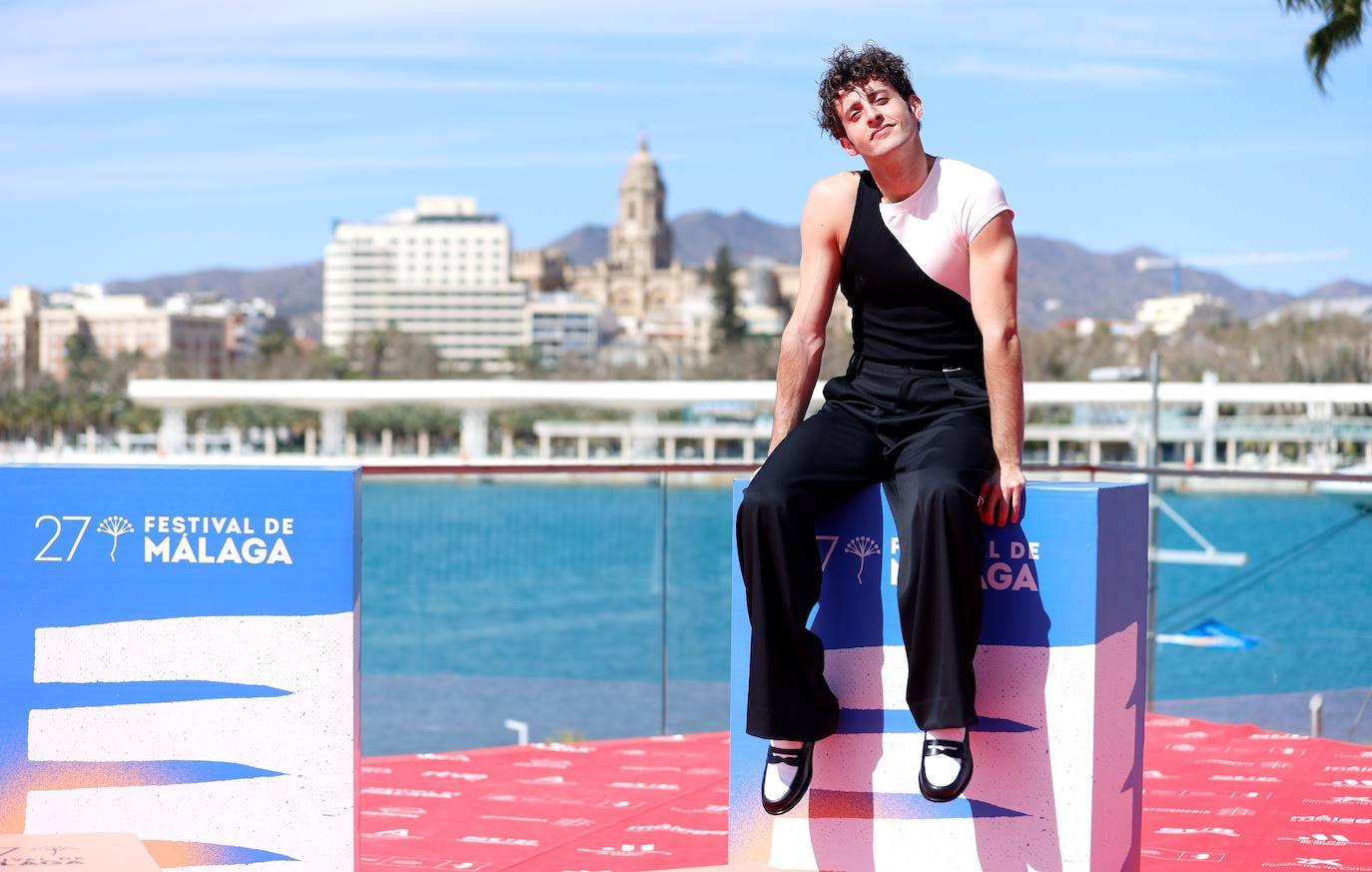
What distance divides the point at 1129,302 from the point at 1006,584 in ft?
592

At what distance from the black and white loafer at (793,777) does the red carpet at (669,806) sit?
580 millimetres

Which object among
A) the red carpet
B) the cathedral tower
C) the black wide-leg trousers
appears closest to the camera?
the black wide-leg trousers

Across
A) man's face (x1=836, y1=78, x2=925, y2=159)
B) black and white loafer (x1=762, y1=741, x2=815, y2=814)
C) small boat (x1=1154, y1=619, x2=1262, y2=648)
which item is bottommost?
small boat (x1=1154, y1=619, x2=1262, y2=648)

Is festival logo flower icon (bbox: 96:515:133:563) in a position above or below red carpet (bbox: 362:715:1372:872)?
above

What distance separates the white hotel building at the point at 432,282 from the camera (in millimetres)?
151125

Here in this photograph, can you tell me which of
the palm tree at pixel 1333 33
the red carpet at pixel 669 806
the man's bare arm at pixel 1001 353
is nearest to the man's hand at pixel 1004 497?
the man's bare arm at pixel 1001 353

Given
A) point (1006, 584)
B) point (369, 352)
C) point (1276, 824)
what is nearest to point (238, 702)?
point (1006, 584)

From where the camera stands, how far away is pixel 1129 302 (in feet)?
579

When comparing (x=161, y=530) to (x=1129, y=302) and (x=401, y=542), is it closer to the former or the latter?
(x=401, y=542)

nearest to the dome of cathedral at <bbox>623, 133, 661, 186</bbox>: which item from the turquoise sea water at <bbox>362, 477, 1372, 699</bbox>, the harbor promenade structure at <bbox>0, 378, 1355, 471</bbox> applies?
the harbor promenade structure at <bbox>0, 378, 1355, 471</bbox>

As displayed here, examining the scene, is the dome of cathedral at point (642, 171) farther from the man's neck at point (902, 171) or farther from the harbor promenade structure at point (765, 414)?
the man's neck at point (902, 171)

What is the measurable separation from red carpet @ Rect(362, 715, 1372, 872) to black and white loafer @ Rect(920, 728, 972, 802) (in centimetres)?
81

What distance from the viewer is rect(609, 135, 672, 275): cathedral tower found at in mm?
180000

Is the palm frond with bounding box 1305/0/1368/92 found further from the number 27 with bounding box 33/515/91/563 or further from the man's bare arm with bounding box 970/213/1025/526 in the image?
the number 27 with bounding box 33/515/91/563
